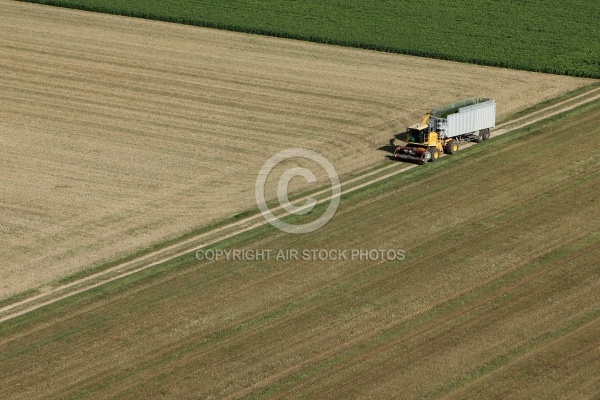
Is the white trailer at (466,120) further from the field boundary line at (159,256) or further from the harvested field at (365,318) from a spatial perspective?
the harvested field at (365,318)

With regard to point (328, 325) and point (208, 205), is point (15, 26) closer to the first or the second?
point (208, 205)

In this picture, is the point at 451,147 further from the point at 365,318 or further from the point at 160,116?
the point at 365,318

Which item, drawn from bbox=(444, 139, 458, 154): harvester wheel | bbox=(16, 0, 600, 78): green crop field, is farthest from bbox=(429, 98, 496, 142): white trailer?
bbox=(16, 0, 600, 78): green crop field

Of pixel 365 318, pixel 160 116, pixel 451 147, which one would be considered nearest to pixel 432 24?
pixel 451 147

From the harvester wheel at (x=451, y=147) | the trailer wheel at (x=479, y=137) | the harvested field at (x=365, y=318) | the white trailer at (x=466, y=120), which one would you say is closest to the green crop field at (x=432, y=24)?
the white trailer at (x=466, y=120)

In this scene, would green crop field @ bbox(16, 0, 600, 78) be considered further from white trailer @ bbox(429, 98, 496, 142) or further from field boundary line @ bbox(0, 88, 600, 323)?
field boundary line @ bbox(0, 88, 600, 323)

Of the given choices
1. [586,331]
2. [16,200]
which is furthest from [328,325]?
[16,200]
